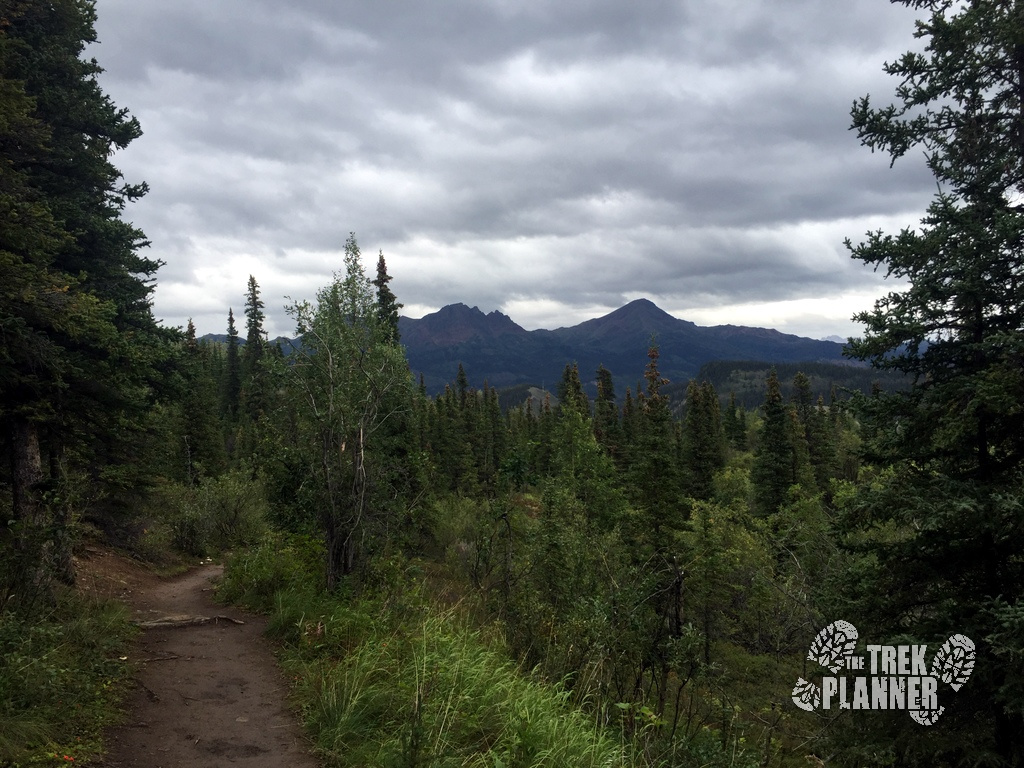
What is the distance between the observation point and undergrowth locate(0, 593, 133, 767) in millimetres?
4719

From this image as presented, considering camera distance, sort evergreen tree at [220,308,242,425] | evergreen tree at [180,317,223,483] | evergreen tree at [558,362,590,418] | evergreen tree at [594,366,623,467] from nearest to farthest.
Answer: evergreen tree at [180,317,223,483], evergreen tree at [558,362,590,418], evergreen tree at [594,366,623,467], evergreen tree at [220,308,242,425]

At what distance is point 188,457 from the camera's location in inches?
1362

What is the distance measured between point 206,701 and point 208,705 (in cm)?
13

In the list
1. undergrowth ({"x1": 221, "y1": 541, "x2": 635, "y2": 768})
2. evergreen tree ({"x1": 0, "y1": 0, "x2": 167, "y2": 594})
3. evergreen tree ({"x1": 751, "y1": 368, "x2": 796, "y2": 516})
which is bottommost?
evergreen tree ({"x1": 751, "y1": 368, "x2": 796, "y2": 516})

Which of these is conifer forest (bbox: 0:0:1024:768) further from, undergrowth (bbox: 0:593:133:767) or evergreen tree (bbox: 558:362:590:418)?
evergreen tree (bbox: 558:362:590:418)

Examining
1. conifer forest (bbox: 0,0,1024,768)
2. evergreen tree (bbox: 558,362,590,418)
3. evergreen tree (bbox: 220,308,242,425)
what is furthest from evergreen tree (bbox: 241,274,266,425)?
conifer forest (bbox: 0,0,1024,768)

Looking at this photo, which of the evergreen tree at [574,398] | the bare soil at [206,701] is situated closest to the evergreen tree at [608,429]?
the evergreen tree at [574,398]

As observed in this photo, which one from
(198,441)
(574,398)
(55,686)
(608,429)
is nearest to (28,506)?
(55,686)

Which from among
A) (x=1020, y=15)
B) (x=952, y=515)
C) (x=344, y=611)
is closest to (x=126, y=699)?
(x=344, y=611)

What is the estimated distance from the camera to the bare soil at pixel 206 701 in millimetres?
5320

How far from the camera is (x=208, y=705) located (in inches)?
255

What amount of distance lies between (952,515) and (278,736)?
25.6 feet

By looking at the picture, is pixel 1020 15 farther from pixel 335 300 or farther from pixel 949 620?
pixel 335 300

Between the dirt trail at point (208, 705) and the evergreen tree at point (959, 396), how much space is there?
293 inches
